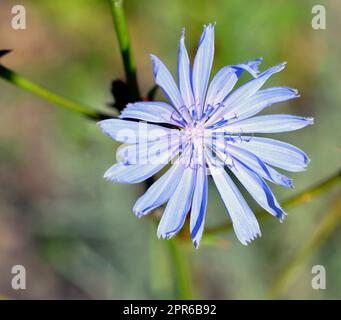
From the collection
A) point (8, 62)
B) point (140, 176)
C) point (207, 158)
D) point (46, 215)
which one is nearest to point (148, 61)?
point (8, 62)

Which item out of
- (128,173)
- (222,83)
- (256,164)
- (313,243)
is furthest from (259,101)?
(313,243)

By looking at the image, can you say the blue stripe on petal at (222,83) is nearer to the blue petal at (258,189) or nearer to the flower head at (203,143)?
the flower head at (203,143)

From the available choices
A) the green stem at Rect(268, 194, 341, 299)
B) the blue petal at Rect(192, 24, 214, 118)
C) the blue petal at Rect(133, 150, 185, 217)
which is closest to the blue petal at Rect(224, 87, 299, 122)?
the blue petal at Rect(192, 24, 214, 118)

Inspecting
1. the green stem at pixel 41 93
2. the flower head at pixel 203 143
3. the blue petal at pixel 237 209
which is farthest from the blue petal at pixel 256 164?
the green stem at pixel 41 93

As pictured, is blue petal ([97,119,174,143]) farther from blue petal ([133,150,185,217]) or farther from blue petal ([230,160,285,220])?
blue petal ([230,160,285,220])

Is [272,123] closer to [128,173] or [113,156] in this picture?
[128,173]

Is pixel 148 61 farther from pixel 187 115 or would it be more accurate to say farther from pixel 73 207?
pixel 187 115
